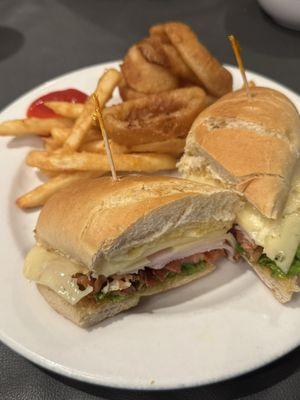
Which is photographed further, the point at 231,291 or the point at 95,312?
the point at 231,291

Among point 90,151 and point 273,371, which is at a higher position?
point 90,151

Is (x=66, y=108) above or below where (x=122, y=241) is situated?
above

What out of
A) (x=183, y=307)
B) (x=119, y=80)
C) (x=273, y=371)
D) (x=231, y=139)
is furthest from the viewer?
(x=119, y=80)

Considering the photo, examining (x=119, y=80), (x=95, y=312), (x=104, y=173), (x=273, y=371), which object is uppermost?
(x=119, y=80)

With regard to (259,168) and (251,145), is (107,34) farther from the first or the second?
(259,168)

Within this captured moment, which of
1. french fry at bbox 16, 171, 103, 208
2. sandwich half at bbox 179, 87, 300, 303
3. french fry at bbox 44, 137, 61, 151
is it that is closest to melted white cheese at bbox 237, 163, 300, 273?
sandwich half at bbox 179, 87, 300, 303

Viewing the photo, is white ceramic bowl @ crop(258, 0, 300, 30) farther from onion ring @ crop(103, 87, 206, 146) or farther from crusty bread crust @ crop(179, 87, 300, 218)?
onion ring @ crop(103, 87, 206, 146)

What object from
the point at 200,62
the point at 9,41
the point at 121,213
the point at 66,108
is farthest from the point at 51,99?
the point at 9,41

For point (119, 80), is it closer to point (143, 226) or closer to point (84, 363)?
point (143, 226)

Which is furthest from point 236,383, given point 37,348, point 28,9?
point 28,9
